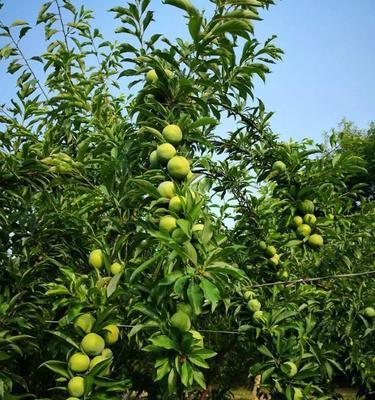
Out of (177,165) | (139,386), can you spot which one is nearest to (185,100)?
(177,165)

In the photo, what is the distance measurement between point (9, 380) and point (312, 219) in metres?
1.90

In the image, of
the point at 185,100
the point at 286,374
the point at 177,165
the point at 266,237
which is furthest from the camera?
the point at 266,237

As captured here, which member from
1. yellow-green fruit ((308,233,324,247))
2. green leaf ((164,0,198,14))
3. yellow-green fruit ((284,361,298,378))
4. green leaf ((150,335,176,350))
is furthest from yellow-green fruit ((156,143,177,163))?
yellow-green fruit ((284,361,298,378))

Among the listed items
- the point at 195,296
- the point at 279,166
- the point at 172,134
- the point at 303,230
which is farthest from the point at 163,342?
the point at 279,166

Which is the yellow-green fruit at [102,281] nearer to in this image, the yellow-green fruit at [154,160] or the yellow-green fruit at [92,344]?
the yellow-green fruit at [92,344]

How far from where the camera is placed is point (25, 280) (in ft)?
7.72

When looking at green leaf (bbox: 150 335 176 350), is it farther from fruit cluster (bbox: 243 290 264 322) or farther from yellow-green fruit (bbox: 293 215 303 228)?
yellow-green fruit (bbox: 293 215 303 228)

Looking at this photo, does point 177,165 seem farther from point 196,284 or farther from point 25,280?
point 25,280

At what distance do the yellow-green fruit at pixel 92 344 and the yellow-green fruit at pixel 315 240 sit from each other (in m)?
1.43

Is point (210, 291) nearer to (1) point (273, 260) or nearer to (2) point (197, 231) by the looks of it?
(2) point (197, 231)

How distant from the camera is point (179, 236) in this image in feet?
4.72

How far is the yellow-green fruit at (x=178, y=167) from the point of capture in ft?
5.43

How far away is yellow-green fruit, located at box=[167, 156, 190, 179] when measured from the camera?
1.66 metres

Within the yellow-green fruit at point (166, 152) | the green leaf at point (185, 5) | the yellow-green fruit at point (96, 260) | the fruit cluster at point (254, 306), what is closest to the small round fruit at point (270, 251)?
the fruit cluster at point (254, 306)
